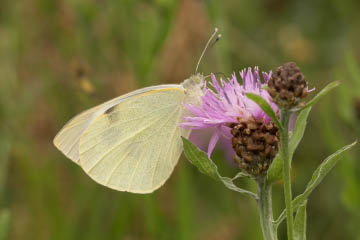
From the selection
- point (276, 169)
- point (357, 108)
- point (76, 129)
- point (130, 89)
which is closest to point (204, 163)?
point (276, 169)

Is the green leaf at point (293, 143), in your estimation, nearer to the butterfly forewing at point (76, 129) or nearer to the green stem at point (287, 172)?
the green stem at point (287, 172)

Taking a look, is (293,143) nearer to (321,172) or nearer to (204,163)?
(321,172)

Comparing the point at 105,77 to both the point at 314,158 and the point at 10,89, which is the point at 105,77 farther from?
the point at 314,158

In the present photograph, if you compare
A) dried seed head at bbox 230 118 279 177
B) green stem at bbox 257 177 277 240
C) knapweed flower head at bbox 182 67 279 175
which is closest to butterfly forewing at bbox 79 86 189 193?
knapweed flower head at bbox 182 67 279 175

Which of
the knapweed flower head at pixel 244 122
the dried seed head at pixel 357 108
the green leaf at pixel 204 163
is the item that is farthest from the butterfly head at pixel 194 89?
the dried seed head at pixel 357 108

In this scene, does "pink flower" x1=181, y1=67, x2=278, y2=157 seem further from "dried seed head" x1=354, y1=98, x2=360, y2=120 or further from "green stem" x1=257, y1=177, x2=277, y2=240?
"dried seed head" x1=354, y1=98, x2=360, y2=120
